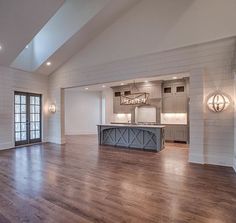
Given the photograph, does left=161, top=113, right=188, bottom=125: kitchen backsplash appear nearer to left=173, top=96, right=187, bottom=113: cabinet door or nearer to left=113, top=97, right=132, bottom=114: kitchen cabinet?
left=173, top=96, right=187, bottom=113: cabinet door

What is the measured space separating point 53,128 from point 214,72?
676 cm

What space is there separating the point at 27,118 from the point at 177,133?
6611 millimetres

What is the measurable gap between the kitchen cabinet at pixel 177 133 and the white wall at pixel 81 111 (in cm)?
508

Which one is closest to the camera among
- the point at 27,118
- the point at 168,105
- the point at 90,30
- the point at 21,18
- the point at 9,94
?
the point at 21,18

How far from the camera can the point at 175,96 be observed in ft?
26.6

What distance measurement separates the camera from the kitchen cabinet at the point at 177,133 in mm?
7807

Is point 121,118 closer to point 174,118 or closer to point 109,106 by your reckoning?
point 109,106

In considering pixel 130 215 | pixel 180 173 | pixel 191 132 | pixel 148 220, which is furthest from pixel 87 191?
pixel 191 132

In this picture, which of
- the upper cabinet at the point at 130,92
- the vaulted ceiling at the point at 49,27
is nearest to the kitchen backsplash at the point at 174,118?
the upper cabinet at the point at 130,92

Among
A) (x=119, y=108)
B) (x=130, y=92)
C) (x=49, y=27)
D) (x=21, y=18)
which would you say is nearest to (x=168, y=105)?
(x=130, y=92)

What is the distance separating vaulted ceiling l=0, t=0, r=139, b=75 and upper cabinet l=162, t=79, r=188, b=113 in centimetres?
395

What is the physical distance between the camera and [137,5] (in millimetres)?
5527

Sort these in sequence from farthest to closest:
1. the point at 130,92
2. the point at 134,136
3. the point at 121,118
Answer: the point at 121,118 → the point at 130,92 → the point at 134,136

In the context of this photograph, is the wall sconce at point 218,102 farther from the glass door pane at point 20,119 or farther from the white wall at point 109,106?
the glass door pane at point 20,119
